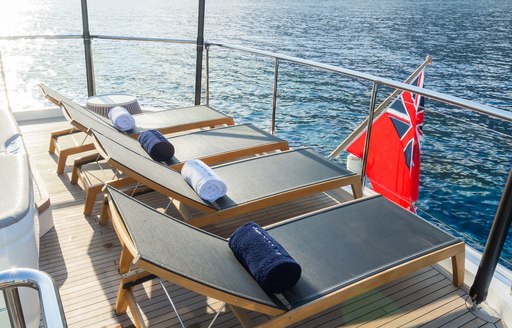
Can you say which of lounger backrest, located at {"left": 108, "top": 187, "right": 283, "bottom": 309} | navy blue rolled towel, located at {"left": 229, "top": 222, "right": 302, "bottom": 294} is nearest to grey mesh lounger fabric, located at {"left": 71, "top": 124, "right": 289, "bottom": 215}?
lounger backrest, located at {"left": 108, "top": 187, "right": 283, "bottom": 309}

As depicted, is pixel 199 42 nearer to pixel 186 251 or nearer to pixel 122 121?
pixel 122 121

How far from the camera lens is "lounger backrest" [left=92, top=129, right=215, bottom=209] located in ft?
8.16

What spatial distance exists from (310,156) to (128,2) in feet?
128

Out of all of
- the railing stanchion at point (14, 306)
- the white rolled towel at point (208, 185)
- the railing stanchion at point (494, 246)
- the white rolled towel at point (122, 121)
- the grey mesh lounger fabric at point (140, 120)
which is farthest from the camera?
the white rolled towel at point (122, 121)

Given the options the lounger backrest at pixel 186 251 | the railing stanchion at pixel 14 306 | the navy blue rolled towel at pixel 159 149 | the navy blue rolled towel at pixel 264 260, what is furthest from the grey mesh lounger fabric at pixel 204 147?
the railing stanchion at pixel 14 306

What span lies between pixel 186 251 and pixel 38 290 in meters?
1.00

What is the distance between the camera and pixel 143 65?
17.3 metres

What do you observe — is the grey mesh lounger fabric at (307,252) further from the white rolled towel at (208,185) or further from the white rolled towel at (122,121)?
the white rolled towel at (122,121)

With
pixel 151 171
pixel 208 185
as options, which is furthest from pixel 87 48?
pixel 208 185

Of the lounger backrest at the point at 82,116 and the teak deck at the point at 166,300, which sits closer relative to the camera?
the teak deck at the point at 166,300

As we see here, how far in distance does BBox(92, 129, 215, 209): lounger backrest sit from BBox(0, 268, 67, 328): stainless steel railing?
146cm

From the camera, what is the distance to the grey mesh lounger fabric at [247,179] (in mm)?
2496

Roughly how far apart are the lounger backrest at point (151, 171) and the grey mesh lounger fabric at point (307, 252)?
1.15 feet

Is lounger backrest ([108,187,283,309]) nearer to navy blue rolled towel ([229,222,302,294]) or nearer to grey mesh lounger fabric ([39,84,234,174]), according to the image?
navy blue rolled towel ([229,222,302,294])
